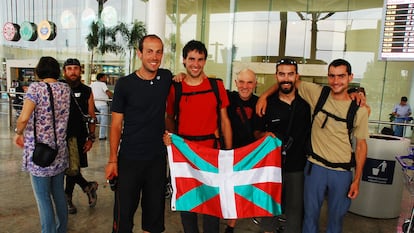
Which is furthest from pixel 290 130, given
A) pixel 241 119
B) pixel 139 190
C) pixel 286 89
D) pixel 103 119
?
pixel 103 119

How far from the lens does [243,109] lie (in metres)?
2.92

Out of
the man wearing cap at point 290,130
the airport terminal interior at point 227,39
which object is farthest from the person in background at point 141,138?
the airport terminal interior at point 227,39

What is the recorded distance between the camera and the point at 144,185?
265 cm

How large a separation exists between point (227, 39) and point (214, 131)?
10.7 metres

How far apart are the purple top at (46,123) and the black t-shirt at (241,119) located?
1.42 meters

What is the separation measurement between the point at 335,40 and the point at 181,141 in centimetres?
1102

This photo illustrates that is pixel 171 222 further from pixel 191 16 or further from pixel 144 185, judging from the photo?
pixel 191 16

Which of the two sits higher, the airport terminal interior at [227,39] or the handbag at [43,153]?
the airport terminal interior at [227,39]

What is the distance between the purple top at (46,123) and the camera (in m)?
2.52

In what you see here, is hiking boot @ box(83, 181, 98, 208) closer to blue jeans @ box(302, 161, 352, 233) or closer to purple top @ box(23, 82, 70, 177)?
purple top @ box(23, 82, 70, 177)

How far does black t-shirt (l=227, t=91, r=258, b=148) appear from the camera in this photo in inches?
114

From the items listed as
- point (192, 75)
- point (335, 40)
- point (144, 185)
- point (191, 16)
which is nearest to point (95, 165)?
point (144, 185)

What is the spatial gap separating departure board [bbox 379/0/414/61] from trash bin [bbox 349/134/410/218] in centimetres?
137

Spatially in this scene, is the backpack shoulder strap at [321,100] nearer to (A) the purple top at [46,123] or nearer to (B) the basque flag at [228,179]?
(B) the basque flag at [228,179]
